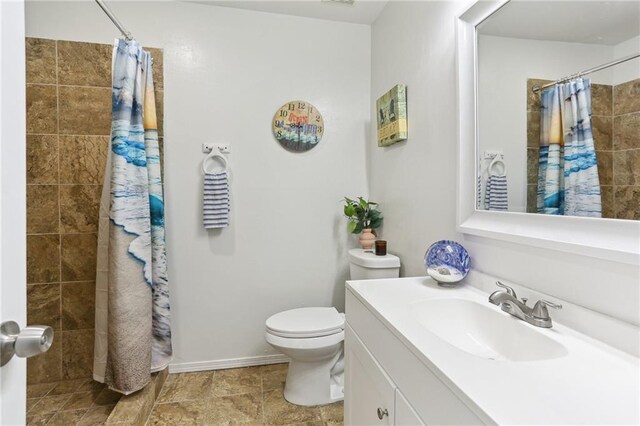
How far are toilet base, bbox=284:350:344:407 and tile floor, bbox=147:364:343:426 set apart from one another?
0.11ft

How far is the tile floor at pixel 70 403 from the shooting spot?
5.36 feet

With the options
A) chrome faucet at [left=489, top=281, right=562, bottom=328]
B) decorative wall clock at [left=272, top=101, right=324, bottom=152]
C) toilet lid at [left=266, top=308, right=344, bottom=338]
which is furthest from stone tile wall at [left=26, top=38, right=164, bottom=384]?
chrome faucet at [left=489, top=281, right=562, bottom=328]

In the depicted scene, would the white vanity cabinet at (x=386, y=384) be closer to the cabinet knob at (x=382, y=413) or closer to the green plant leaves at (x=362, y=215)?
the cabinet knob at (x=382, y=413)

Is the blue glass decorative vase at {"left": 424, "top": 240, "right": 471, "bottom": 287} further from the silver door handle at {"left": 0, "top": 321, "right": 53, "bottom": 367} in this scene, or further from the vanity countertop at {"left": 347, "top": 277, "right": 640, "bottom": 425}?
the silver door handle at {"left": 0, "top": 321, "right": 53, "bottom": 367}

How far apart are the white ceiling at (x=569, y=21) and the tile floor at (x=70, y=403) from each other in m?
2.46

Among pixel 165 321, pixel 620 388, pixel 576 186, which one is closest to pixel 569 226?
pixel 576 186

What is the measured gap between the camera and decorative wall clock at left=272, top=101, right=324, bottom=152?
2.19 metres

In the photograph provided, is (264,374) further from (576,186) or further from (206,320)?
(576,186)

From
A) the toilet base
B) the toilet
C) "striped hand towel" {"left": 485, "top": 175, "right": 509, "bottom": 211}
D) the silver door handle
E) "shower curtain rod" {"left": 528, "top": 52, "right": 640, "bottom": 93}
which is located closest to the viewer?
the silver door handle

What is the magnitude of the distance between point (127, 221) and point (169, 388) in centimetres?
108

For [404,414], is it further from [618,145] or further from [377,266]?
[377,266]

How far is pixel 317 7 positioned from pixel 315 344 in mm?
2085

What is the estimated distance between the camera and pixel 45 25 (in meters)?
1.89

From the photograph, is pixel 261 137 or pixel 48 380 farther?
pixel 261 137
